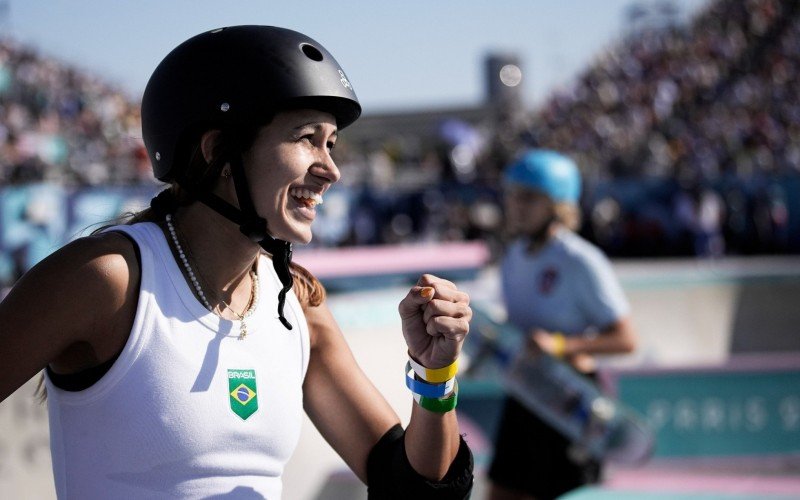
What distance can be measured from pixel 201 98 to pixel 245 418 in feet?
2.23

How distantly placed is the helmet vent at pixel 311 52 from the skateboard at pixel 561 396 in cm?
258

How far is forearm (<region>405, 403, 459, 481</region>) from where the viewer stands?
1.86m

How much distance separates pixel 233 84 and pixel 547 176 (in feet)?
8.73

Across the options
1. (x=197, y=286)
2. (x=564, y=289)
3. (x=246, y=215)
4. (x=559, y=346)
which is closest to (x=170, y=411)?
(x=197, y=286)

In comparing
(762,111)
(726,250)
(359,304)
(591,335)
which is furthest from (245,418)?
(762,111)

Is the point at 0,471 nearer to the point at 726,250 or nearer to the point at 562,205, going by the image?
the point at 562,205

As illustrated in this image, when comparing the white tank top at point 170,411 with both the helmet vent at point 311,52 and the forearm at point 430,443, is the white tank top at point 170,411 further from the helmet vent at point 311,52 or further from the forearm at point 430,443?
the helmet vent at point 311,52

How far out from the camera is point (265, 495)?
180 cm

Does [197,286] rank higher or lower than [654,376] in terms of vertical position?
higher

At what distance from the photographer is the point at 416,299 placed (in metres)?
1.79

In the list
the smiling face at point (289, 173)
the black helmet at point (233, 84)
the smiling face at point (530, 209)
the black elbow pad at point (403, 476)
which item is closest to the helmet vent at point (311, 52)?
the black helmet at point (233, 84)

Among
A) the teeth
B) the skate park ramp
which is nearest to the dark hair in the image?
the teeth

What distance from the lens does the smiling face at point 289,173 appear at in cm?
182

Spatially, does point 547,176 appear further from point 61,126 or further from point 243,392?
point 61,126
